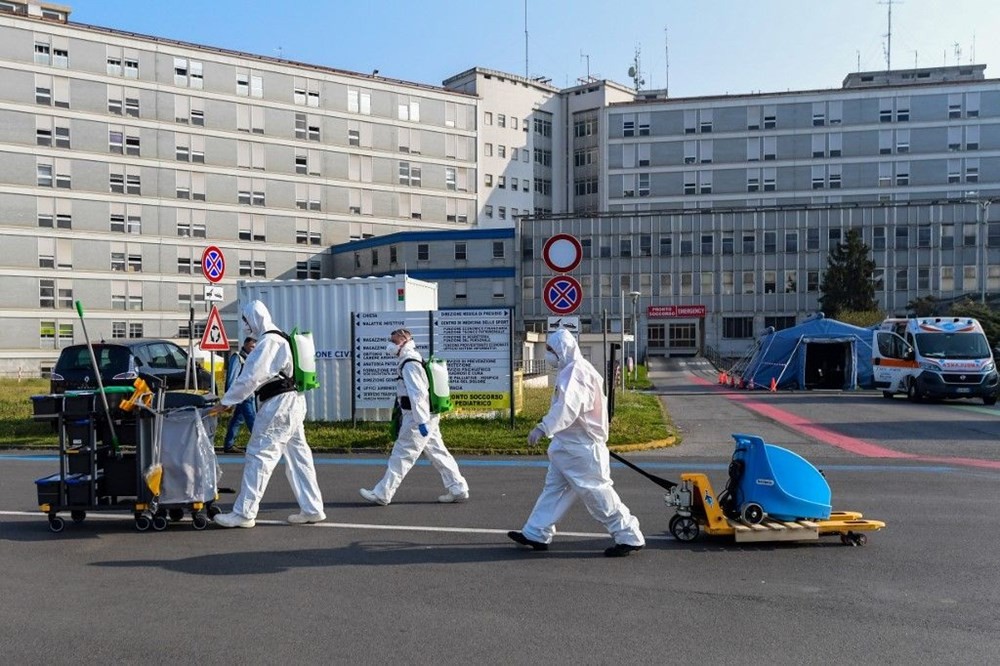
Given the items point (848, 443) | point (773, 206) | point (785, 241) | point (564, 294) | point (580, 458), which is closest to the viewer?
point (580, 458)

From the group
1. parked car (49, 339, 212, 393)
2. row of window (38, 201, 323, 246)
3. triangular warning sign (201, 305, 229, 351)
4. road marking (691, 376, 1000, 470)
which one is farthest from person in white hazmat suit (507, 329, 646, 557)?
row of window (38, 201, 323, 246)

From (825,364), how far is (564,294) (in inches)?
1034

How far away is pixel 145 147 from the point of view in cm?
6481

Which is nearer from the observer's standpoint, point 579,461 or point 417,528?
point 579,461

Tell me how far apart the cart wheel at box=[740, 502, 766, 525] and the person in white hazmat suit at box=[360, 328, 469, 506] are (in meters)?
3.30

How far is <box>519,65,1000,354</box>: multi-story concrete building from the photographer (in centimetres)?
6881

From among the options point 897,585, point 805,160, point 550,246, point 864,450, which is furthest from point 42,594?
point 805,160

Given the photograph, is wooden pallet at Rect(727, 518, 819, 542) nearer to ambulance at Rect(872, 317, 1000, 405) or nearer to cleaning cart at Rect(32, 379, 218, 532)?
cleaning cart at Rect(32, 379, 218, 532)

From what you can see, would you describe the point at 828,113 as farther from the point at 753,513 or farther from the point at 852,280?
the point at 753,513

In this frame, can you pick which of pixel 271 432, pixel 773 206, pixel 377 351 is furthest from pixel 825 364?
pixel 773 206

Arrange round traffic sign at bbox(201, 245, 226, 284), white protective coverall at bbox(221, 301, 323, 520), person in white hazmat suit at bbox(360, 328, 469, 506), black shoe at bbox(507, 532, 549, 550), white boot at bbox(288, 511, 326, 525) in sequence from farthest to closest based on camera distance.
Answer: round traffic sign at bbox(201, 245, 226, 284) → person in white hazmat suit at bbox(360, 328, 469, 506) → white boot at bbox(288, 511, 326, 525) → white protective coverall at bbox(221, 301, 323, 520) → black shoe at bbox(507, 532, 549, 550)

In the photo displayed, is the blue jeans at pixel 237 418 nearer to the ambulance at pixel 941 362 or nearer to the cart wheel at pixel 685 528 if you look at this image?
the cart wheel at pixel 685 528

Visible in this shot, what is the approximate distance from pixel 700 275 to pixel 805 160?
1644cm

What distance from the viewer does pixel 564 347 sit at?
23.8 feet
